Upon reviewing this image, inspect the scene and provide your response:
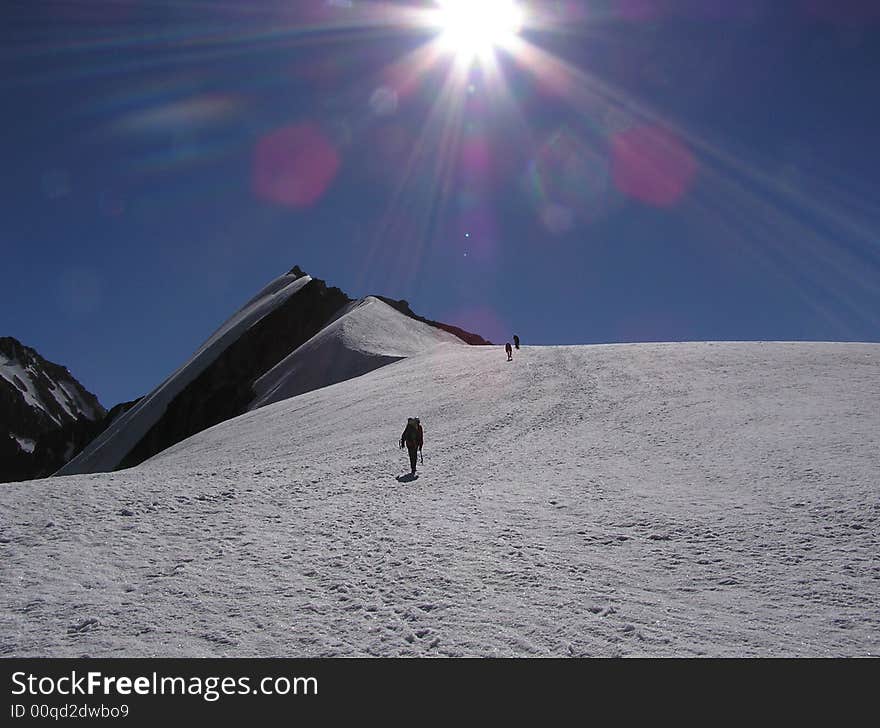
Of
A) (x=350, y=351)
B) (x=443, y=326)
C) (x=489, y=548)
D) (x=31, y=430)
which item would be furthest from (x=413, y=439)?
(x=31, y=430)

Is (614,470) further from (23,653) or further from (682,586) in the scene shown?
(23,653)

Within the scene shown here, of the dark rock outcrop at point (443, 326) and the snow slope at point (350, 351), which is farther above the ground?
the dark rock outcrop at point (443, 326)

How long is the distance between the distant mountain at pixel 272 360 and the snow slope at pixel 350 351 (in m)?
0.12

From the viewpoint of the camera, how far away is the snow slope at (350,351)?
55.2 m

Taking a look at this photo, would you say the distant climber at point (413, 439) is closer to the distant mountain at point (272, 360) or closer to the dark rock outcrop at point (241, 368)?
the distant mountain at point (272, 360)

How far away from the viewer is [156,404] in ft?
262

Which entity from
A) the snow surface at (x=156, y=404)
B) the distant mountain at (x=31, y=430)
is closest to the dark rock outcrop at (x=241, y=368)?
the snow surface at (x=156, y=404)

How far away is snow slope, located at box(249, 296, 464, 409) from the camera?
181 feet

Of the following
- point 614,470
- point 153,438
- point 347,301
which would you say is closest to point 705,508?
point 614,470

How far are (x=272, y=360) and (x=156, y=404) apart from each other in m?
16.6

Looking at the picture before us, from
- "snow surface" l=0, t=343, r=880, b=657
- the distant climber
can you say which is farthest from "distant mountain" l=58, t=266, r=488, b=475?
"snow surface" l=0, t=343, r=880, b=657

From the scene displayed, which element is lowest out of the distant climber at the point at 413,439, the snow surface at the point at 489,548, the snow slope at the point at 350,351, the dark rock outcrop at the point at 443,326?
the snow surface at the point at 489,548

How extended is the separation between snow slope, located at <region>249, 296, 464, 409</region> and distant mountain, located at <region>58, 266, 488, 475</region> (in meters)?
0.12
